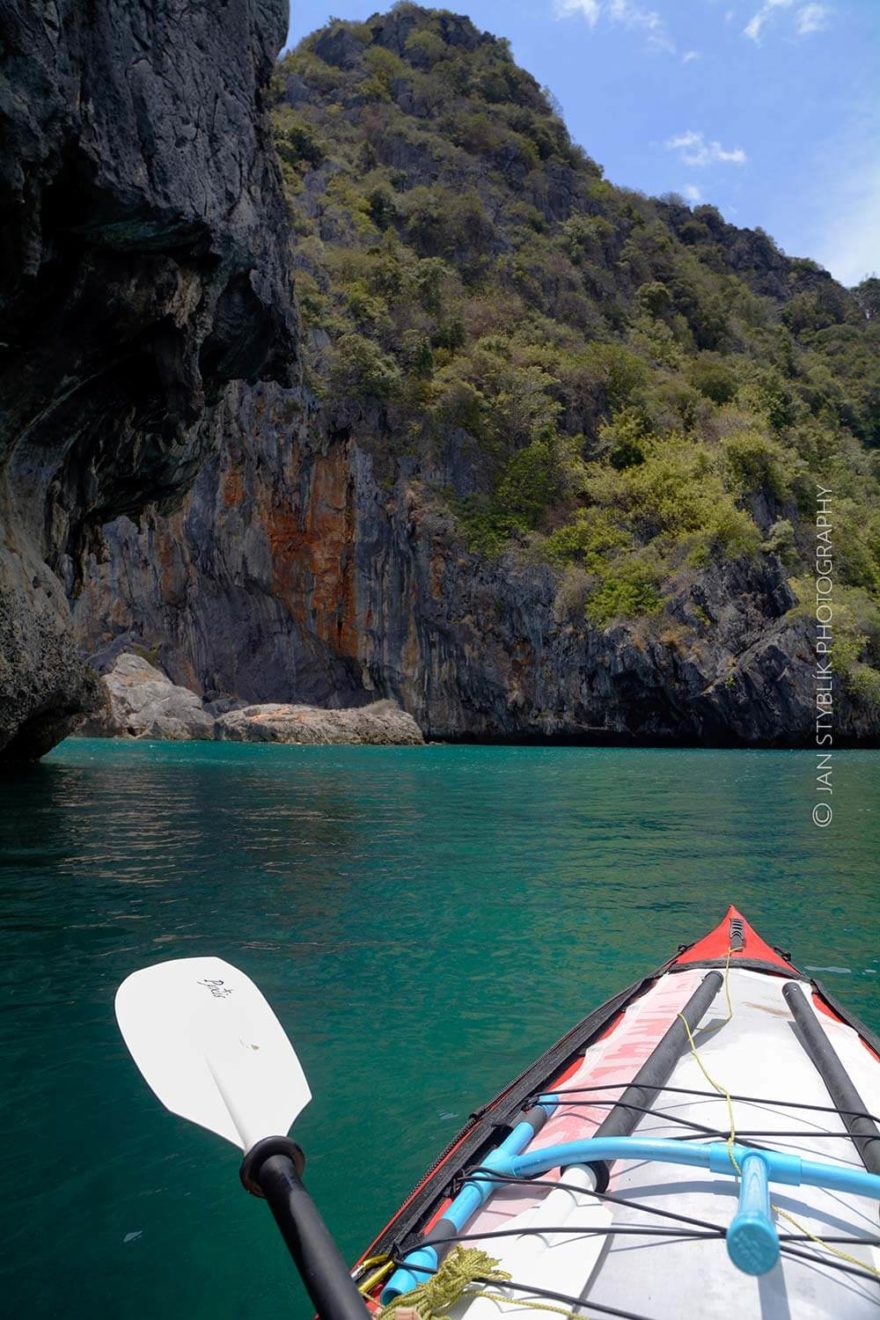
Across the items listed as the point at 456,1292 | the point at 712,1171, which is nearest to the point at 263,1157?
the point at 456,1292

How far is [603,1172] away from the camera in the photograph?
234cm

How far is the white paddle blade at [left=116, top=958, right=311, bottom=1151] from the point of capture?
88.9 inches

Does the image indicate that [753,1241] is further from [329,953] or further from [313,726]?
[313,726]

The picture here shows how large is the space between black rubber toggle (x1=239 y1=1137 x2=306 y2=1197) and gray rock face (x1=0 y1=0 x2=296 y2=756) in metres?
8.30

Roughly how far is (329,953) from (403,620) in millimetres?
30831

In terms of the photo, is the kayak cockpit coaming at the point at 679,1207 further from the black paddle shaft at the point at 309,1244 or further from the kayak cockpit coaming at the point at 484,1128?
the black paddle shaft at the point at 309,1244

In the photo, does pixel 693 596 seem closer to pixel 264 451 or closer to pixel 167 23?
pixel 264 451

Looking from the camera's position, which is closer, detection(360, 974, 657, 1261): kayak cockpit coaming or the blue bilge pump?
the blue bilge pump

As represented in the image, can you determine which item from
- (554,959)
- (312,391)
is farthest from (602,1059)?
(312,391)

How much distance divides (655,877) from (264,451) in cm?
3337

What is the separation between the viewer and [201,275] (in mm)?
10836

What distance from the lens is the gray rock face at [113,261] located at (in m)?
7.92

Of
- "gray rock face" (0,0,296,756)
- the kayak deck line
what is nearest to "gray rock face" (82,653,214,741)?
"gray rock face" (0,0,296,756)

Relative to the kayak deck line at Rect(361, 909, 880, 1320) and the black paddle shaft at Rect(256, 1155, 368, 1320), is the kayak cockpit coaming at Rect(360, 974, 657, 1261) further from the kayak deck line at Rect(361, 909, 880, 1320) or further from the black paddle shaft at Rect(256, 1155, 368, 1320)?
the black paddle shaft at Rect(256, 1155, 368, 1320)
